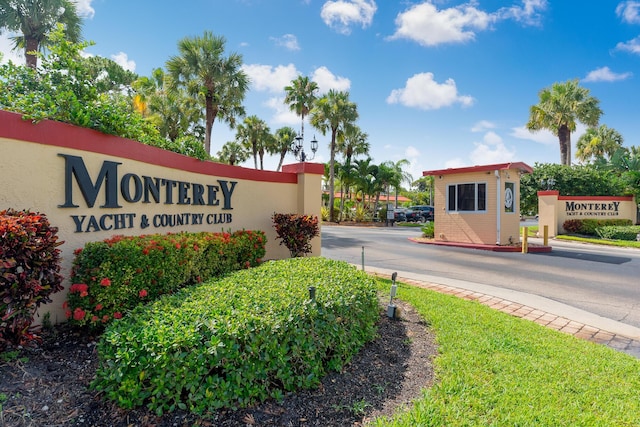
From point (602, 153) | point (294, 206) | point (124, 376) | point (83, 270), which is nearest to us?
point (124, 376)

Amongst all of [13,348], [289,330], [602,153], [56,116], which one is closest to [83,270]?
[13,348]

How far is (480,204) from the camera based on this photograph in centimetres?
1548

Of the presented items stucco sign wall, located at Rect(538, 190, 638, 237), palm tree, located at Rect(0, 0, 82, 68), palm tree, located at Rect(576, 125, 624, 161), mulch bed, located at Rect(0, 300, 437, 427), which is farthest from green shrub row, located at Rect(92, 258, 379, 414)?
palm tree, located at Rect(576, 125, 624, 161)

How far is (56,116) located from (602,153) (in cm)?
5404

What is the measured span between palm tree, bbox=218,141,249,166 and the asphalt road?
33734 mm

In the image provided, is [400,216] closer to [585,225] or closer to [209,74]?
[585,225]

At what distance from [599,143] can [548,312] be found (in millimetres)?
46368

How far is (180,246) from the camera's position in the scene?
14.7ft

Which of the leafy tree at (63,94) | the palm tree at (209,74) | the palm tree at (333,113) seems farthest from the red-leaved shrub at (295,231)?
the palm tree at (333,113)

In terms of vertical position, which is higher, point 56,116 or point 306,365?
point 56,116

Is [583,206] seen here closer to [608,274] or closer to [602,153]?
[608,274]

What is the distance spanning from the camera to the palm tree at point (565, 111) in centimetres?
2703

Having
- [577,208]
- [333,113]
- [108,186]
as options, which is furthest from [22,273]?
[333,113]

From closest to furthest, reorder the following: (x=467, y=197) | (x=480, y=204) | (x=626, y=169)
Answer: (x=480, y=204) < (x=467, y=197) < (x=626, y=169)
